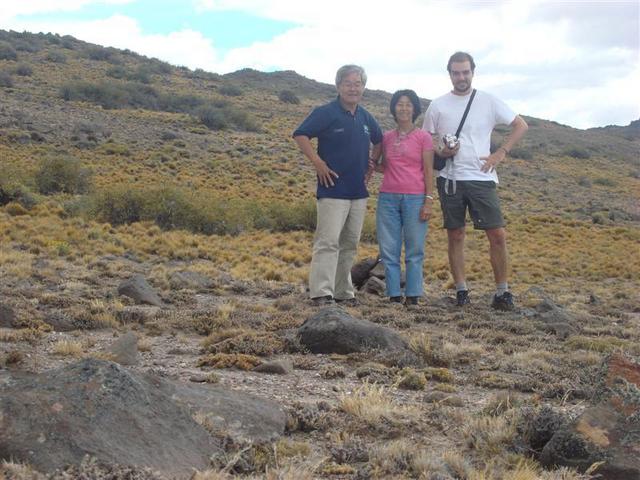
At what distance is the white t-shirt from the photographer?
7043 millimetres

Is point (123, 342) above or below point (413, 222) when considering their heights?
below

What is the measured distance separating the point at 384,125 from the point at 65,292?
174ft

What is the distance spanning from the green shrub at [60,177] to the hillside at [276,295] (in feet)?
0.23

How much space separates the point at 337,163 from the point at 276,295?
2.24m

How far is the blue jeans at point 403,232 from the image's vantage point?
23.9ft

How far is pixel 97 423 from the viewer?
269 centimetres

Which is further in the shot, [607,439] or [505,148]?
[505,148]

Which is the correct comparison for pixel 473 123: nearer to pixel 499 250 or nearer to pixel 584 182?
pixel 499 250

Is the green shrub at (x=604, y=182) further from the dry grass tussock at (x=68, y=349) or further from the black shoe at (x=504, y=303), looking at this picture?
the dry grass tussock at (x=68, y=349)

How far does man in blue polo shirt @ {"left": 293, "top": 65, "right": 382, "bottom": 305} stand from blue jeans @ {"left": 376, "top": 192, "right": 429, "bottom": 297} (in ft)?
0.92

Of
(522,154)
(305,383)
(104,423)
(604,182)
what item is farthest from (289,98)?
(104,423)

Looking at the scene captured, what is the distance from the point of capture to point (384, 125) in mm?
59375

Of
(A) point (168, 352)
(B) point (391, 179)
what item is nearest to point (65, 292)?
(A) point (168, 352)

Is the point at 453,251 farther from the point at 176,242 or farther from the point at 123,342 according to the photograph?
the point at 176,242
